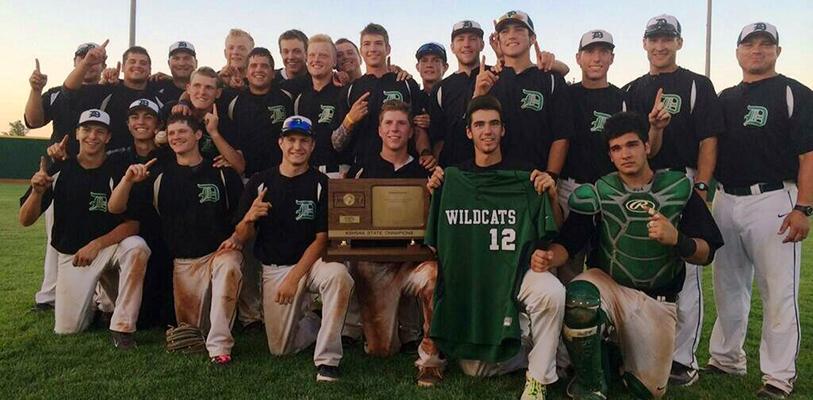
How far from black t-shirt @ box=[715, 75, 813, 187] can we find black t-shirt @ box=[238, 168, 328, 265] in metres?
3.14

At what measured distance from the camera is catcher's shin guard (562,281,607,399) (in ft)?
12.5

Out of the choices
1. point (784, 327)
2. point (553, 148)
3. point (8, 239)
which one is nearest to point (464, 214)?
point (553, 148)

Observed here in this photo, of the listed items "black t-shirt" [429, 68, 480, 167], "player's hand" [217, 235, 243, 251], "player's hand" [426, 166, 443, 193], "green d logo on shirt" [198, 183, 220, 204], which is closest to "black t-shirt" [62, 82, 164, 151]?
"green d logo on shirt" [198, 183, 220, 204]

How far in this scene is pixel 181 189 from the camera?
16.8 ft

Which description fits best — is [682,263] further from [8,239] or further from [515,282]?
[8,239]

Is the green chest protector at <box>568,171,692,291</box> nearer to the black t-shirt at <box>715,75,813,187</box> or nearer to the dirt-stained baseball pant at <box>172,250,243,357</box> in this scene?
the black t-shirt at <box>715,75,813,187</box>

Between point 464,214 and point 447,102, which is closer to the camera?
point 464,214

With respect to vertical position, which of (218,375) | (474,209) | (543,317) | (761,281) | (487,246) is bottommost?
(218,375)

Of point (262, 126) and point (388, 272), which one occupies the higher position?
point (262, 126)

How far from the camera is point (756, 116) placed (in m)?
4.40

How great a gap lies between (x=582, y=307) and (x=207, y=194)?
3.15 meters

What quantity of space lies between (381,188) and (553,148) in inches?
53.2

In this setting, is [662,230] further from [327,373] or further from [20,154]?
[20,154]

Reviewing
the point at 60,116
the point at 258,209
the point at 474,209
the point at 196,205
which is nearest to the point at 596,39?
the point at 474,209
